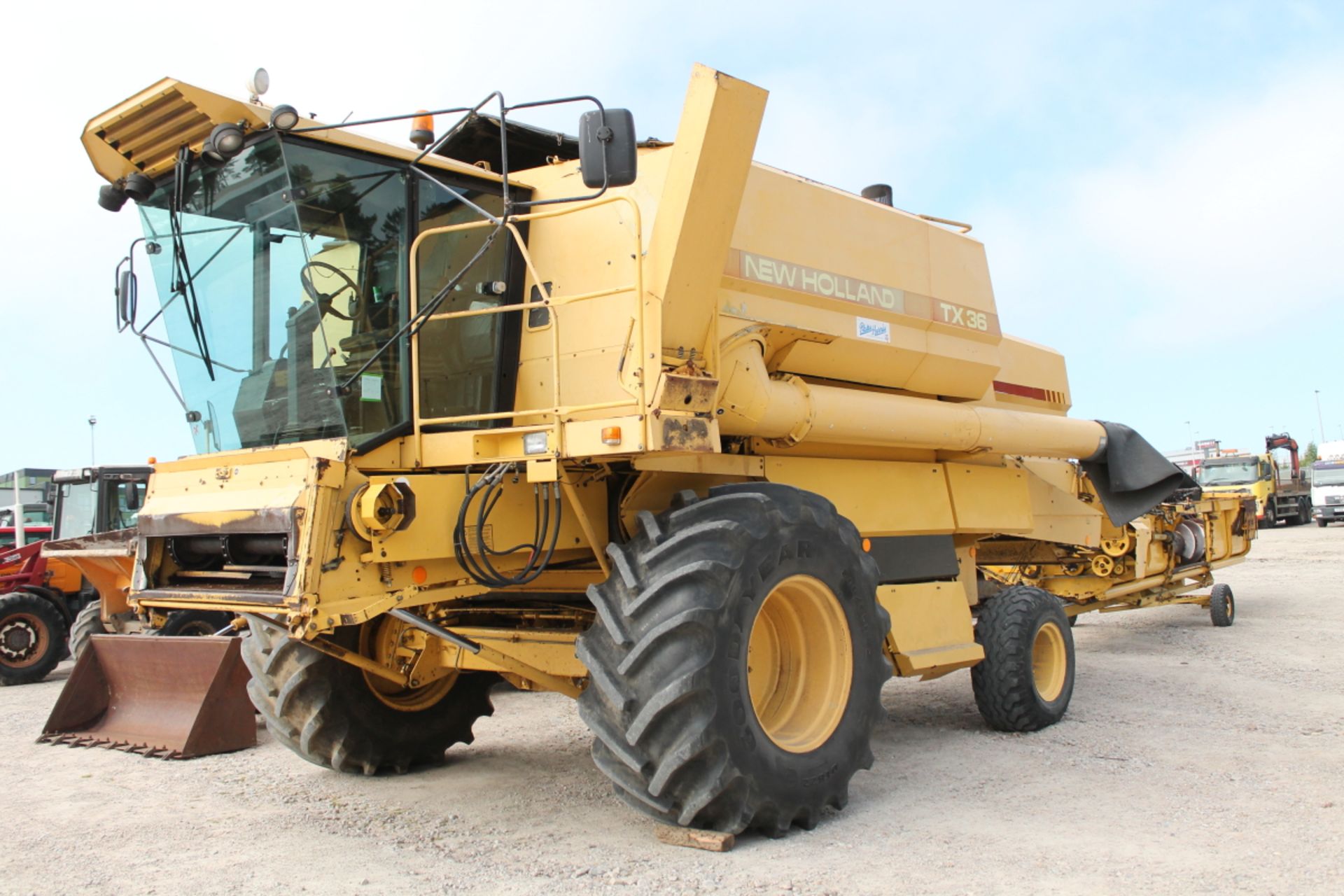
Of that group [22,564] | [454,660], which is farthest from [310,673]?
[22,564]

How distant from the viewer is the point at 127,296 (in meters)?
5.04

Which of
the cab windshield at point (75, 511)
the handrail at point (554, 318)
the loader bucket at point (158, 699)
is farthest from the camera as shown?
the cab windshield at point (75, 511)

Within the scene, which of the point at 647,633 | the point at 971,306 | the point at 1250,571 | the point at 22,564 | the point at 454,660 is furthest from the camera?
the point at 1250,571

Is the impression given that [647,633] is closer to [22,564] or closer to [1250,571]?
[22,564]

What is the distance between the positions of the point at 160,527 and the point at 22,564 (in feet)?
27.0

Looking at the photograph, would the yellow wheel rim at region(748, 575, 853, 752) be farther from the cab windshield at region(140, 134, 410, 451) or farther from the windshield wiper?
the windshield wiper

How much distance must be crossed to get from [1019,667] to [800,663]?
2.11 meters

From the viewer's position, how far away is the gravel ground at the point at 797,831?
3902 millimetres

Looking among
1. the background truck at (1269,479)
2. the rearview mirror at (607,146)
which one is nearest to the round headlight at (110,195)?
the rearview mirror at (607,146)

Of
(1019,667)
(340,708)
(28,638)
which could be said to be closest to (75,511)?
(28,638)

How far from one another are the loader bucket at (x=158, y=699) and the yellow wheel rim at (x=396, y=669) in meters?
1.42

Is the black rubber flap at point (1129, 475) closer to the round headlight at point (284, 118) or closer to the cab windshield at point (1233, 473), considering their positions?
the round headlight at point (284, 118)

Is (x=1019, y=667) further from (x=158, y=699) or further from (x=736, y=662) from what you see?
(x=158, y=699)

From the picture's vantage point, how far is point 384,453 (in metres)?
4.71
